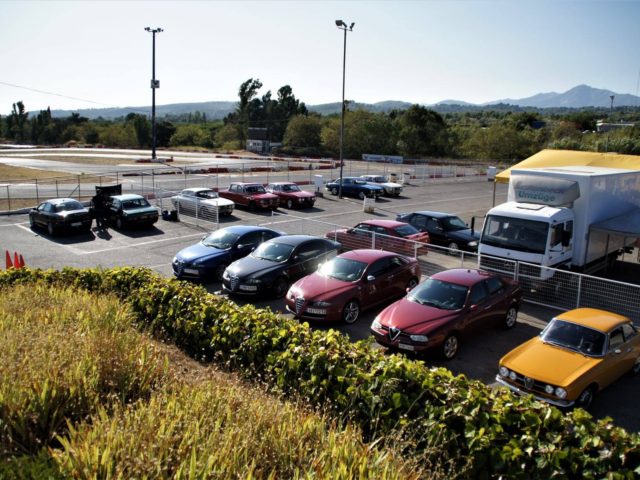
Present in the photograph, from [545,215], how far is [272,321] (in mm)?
9300

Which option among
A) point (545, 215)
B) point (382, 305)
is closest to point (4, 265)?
point (382, 305)

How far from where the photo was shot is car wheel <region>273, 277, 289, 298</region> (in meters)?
13.9

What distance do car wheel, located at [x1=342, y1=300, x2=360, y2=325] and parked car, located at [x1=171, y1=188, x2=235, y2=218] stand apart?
527 inches

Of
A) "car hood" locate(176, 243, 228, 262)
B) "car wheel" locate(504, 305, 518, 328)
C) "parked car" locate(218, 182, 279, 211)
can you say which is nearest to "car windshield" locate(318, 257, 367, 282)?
"car wheel" locate(504, 305, 518, 328)

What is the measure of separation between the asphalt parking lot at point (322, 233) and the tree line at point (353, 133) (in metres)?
29.1

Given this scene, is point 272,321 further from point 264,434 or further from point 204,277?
point 204,277

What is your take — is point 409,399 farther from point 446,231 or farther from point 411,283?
point 446,231

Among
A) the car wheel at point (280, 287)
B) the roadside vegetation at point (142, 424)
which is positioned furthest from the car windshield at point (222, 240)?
the roadside vegetation at point (142, 424)

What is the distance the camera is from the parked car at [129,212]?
889 inches

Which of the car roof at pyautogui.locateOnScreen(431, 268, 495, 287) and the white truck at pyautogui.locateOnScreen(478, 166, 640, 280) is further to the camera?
the white truck at pyautogui.locateOnScreen(478, 166, 640, 280)

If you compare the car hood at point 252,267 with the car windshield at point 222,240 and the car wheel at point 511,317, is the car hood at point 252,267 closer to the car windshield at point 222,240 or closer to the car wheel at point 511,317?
the car windshield at point 222,240

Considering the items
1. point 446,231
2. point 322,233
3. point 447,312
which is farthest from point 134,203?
point 447,312

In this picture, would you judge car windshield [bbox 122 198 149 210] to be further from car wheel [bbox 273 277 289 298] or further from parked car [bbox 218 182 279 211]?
car wheel [bbox 273 277 289 298]

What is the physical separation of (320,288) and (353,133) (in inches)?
2926
